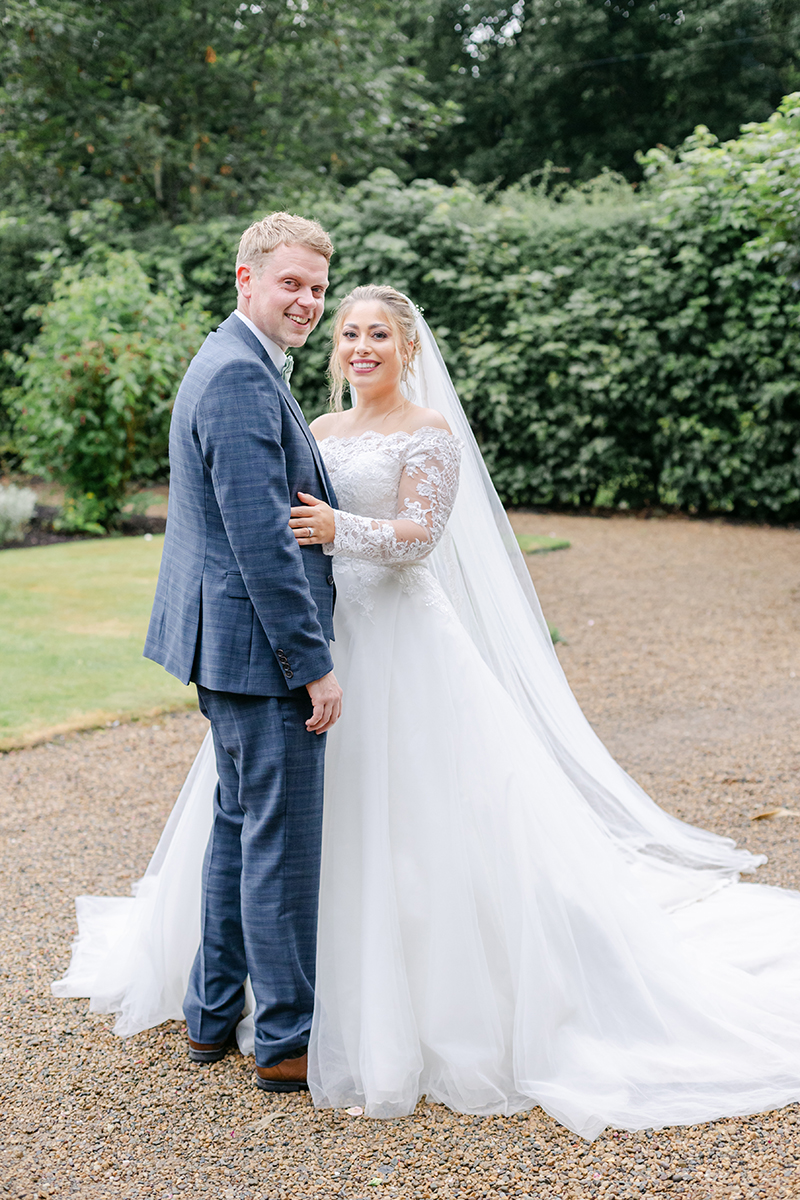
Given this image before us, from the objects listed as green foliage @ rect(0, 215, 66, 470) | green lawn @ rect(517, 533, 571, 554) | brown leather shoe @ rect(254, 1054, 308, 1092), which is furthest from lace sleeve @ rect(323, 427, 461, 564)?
green foliage @ rect(0, 215, 66, 470)

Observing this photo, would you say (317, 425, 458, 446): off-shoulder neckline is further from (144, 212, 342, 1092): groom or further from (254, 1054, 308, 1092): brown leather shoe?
(254, 1054, 308, 1092): brown leather shoe

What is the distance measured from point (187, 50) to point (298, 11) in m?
1.68

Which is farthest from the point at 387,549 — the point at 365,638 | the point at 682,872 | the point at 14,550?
the point at 14,550

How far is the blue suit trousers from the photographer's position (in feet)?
7.67

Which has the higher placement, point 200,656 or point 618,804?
point 200,656

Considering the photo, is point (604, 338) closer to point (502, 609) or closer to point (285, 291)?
point (502, 609)

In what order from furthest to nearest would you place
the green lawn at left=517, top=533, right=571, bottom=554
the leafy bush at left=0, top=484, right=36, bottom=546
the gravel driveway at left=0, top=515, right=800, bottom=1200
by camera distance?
1. the leafy bush at left=0, top=484, right=36, bottom=546
2. the green lawn at left=517, top=533, right=571, bottom=554
3. the gravel driveway at left=0, top=515, right=800, bottom=1200

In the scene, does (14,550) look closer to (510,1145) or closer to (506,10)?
(510,1145)

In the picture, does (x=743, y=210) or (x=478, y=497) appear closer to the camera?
(x=478, y=497)

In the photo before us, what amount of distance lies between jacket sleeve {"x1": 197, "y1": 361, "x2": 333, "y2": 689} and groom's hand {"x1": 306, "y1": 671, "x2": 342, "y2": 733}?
0.14 m

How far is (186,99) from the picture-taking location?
14430mm

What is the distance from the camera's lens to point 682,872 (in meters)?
3.50

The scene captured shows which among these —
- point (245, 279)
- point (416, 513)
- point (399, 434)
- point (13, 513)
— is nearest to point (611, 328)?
point (13, 513)

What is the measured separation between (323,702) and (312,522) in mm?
415
